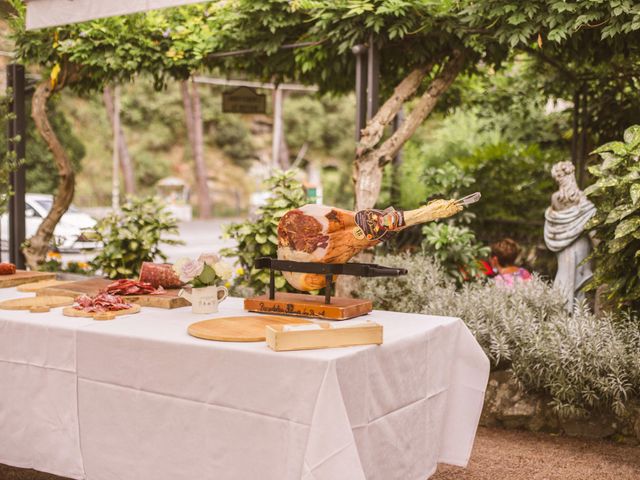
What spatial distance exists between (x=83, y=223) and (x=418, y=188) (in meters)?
9.49

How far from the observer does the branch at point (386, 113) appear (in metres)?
6.35

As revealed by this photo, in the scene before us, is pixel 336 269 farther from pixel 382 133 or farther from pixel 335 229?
pixel 382 133

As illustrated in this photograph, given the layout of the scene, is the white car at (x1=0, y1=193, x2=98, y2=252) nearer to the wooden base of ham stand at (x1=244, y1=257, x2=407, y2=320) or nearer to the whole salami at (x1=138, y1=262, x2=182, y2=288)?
the whole salami at (x1=138, y1=262, x2=182, y2=288)

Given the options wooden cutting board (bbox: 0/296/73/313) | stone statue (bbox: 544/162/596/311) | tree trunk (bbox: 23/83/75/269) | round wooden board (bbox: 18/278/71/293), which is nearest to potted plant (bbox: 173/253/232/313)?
wooden cutting board (bbox: 0/296/73/313)

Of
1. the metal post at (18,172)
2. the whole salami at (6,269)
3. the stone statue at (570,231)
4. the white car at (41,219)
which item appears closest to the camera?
the whole salami at (6,269)

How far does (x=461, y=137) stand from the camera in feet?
43.6

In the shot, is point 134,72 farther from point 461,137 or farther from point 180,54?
point 461,137

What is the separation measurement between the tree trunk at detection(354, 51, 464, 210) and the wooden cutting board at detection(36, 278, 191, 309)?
2714mm

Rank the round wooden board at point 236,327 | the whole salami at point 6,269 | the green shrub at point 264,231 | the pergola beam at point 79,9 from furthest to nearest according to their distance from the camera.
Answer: the green shrub at point 264,231 < the pergola beam at point 79,9 < the whole salami at point 6,269 < the round wooden board at point 236,327

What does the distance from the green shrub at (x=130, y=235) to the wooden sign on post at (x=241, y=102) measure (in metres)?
1.46

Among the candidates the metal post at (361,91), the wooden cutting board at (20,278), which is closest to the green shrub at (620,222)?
the metal post at (361,91)

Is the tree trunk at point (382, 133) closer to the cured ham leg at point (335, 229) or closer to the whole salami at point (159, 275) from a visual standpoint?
the whole salami at point (159, 275)

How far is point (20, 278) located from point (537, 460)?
328 centimetres

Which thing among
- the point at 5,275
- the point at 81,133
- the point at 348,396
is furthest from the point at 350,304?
the point at 81,133
